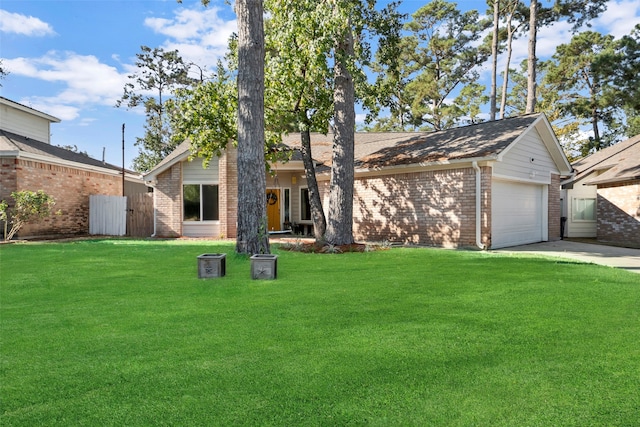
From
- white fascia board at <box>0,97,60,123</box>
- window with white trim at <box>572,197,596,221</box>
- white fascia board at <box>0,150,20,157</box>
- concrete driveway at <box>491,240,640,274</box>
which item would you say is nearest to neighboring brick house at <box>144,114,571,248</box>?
concrete driveway at <box>491,240,640,274</box>

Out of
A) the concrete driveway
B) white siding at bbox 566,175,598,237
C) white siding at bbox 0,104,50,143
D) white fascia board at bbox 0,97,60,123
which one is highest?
white fascia board at bbox 0,97,60,123

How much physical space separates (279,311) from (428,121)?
2949 cm

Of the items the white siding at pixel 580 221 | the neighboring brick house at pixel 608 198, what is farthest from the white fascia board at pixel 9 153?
the white siding at pixel 580 221

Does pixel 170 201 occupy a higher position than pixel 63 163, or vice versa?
pixel 63 163

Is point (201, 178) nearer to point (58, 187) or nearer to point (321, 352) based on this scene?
point (58, 187)

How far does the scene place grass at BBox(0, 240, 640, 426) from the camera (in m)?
2.36

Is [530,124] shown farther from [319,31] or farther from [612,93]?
[612,93]

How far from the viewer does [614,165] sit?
1636cm

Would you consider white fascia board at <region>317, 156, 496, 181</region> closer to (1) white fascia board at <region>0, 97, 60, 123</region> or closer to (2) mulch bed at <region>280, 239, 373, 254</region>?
(2) mulch bed at <region>280, 239, 373, 254</region>

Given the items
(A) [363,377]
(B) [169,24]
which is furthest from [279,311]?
(B) [169,24]

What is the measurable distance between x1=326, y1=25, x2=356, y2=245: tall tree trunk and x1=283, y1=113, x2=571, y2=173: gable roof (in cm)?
263

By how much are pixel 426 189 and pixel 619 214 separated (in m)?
8.08

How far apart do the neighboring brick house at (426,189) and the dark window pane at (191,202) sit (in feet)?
0.14

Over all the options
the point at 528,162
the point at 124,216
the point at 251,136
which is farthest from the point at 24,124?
the point at 528,162
